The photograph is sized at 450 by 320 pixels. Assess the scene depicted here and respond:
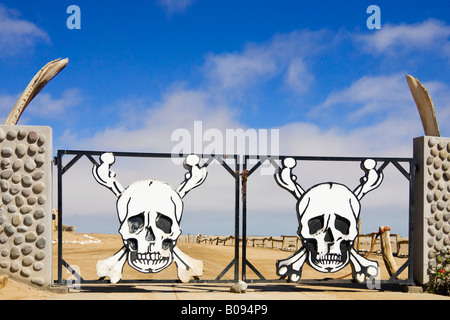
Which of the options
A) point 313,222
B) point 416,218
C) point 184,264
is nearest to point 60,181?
point 184,264

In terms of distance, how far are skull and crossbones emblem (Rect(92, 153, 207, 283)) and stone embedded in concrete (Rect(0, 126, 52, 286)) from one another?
0.90 meters

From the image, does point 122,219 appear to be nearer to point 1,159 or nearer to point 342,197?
point 1,159

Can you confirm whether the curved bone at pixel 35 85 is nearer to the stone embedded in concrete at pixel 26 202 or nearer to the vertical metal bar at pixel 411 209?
the stone embedded in concrete at pixel 26 202

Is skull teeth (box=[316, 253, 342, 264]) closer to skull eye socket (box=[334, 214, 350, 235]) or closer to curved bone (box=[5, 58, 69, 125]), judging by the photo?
skull eye socket (box=[334, 214, 350, 235])

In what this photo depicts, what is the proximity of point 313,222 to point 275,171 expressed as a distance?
1.18 meters

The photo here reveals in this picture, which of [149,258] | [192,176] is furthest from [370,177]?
[149,258]

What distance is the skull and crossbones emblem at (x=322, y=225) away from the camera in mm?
8336

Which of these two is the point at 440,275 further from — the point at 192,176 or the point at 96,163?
the point at 96,163

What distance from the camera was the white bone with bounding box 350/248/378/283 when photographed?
8531 millimetres

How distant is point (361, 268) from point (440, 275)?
4.71 feet

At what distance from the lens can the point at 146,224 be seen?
26.1 ft

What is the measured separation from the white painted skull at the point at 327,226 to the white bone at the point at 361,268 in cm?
17

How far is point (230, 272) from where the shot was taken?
47.7ft
